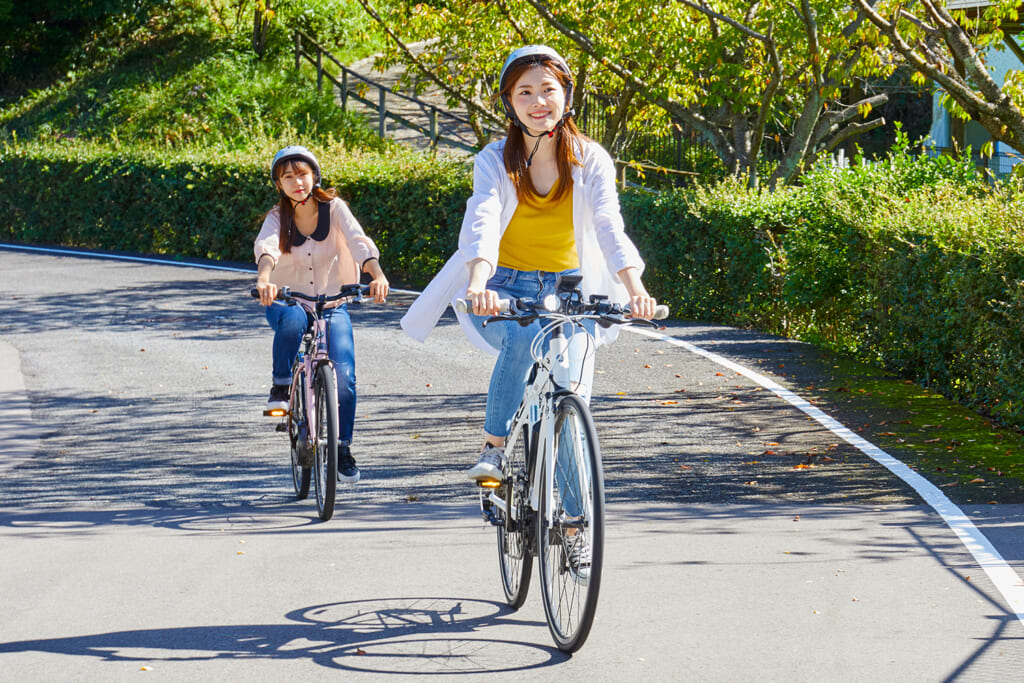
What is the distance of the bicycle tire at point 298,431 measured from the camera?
21.9 ft

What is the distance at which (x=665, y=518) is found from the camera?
6293 mm

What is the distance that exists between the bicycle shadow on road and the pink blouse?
2.29 metres

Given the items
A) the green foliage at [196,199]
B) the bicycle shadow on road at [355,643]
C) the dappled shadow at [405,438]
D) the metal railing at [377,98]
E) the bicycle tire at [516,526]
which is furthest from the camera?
the metal railing at [377,98]

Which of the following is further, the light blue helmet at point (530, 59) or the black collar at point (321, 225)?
the black collar at point (321, 225)

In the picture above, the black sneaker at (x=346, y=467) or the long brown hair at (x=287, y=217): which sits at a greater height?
the long brown hair at (x=287, y=217)

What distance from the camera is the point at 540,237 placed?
4.93 m

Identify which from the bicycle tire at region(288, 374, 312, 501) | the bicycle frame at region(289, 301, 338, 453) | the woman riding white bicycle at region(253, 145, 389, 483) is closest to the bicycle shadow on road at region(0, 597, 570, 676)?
the bicycle frame at region(289, 301, 338, 453)

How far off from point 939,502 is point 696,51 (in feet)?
36.5

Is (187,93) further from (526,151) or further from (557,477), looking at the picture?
(557,477)

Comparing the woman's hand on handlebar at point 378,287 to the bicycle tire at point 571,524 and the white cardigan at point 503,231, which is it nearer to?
the white cardigan at point 503,231

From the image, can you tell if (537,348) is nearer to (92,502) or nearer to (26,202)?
(92,502)

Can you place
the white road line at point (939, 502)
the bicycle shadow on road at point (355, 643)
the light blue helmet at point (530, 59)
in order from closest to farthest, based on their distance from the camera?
Result: the bicycle shadow on road at point (355, 643), the light blue helmet at point (530, 59), the white road line at point (939, 502)

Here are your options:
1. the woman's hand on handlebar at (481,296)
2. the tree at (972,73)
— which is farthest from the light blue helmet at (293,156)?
the tree at (972,73)

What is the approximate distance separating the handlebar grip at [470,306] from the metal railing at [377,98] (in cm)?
2567
